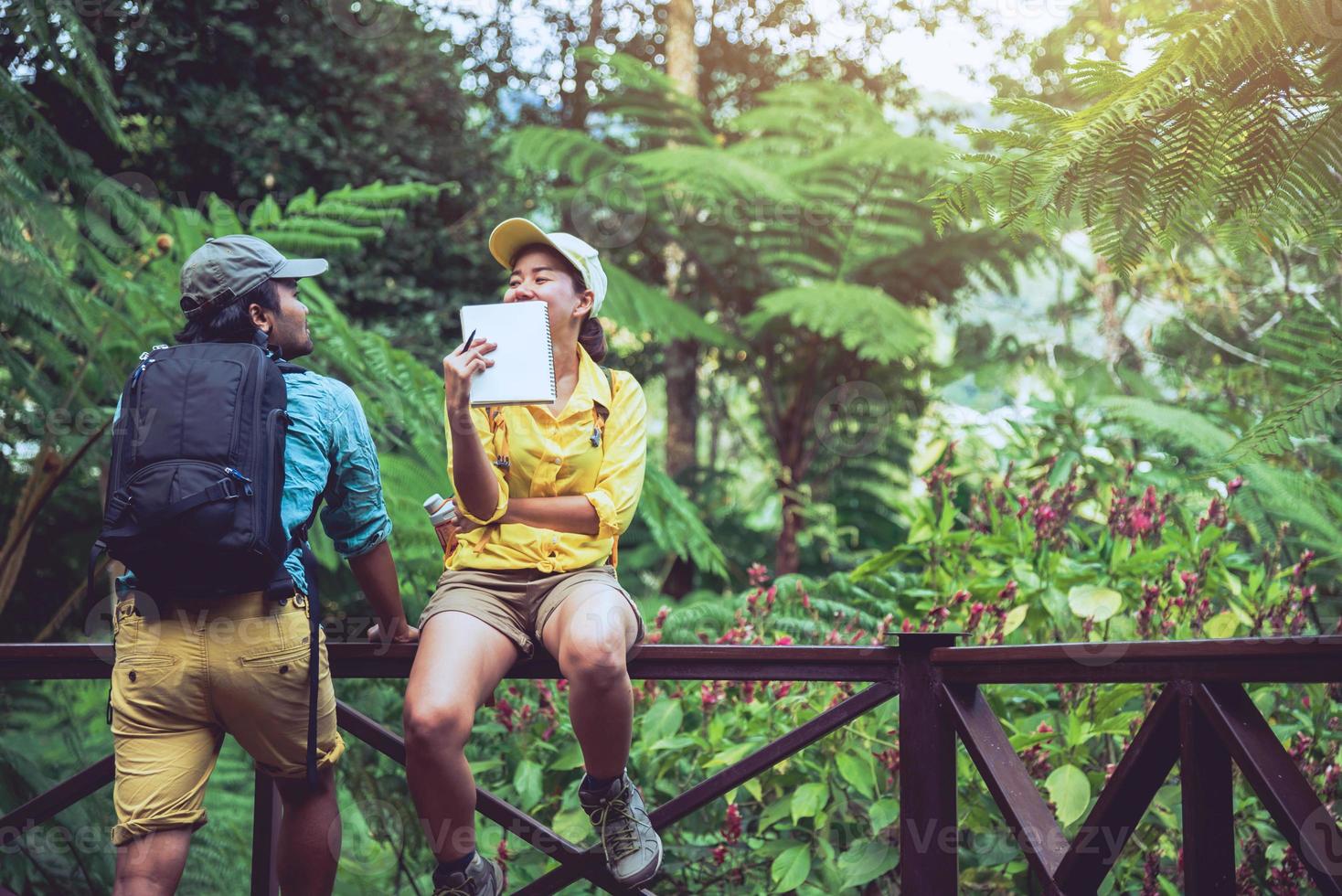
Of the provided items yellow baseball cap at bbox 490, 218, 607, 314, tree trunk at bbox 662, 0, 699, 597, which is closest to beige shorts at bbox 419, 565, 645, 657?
yellow baseball cap at bbox 490, 218, 607, 314

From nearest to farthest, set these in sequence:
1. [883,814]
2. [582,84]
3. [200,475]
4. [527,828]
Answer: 1. [200,475]
2. [527,828]
3. [883,814]
4. [582,84]

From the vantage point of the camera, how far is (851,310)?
721cm

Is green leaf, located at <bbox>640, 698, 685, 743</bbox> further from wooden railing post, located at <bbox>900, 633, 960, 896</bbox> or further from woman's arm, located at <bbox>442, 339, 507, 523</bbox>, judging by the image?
woman's arm, located at <bbox>442, 339, 507, 523</bbox>

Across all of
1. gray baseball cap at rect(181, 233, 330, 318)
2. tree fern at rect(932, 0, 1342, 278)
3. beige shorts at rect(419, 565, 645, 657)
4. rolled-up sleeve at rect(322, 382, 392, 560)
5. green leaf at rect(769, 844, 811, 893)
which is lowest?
green leaf at rect(769, 844, 811, 893)

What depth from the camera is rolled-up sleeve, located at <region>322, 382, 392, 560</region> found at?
226cm

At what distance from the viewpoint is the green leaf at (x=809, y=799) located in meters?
2.90

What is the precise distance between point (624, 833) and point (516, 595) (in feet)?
1.78

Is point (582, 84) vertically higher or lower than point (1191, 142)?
higher

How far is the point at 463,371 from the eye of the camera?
2.13 metres

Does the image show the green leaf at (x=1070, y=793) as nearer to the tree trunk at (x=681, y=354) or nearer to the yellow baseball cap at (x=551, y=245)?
the yellow baseball cap at (x=551, y=245)

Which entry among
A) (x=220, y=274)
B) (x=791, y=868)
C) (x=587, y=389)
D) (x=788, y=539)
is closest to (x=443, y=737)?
(x=587, y=389)

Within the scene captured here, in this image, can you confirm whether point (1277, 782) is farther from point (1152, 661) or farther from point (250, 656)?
point (250, 656)

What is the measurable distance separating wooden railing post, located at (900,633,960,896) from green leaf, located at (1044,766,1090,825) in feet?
1.78

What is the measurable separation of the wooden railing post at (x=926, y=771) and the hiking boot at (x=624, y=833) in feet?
1.75
